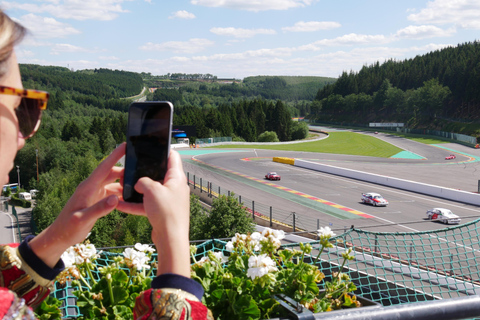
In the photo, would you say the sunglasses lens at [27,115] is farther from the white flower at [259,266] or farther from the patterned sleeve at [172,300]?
the white flower at [259,266]

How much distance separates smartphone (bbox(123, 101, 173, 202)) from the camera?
1.18 m

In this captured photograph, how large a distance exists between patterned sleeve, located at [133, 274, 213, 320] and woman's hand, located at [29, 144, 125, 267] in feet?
0.84

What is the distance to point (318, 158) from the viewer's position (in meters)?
58.0

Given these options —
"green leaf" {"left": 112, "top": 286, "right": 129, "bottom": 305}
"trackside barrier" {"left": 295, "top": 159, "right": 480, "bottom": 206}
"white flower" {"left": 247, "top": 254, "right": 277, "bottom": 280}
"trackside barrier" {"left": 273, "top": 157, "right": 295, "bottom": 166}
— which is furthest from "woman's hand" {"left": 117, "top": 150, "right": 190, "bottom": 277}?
"trackside barrier" {"left": 273, "top": 157, "right": 295, "bottom": 166}

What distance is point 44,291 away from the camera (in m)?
1.32

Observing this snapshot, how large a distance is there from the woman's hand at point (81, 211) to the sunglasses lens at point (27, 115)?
0.91 feet

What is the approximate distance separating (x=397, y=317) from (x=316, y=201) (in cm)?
3094

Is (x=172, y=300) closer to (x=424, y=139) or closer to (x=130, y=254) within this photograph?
(x=130, y=254)

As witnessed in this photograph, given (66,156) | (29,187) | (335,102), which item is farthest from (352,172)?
(335,102)

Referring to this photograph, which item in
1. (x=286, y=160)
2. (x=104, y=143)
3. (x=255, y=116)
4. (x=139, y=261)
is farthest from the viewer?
(x=255, y=116)

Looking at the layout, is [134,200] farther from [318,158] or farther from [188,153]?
[188,153]

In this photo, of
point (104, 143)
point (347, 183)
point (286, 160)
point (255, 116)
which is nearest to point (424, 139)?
point (255, 116)

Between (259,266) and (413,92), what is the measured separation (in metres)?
118

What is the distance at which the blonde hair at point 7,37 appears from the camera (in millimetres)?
811
